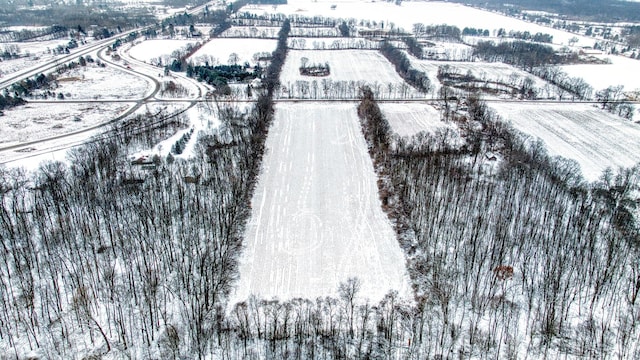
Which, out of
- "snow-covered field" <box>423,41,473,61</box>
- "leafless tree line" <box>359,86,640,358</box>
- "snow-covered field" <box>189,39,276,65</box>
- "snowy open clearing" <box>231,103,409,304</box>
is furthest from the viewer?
A: "snow-covered field" <box>423,41,473,61</box>

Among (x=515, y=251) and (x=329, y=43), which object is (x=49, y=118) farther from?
(x=329, y=43)

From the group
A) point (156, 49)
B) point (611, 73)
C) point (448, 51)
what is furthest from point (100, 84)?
point (611, 73)

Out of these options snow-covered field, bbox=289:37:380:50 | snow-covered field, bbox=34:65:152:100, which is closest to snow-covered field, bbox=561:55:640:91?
snow-covered field, bbox=289:37:380:50

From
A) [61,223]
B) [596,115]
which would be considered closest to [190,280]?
[61,223]

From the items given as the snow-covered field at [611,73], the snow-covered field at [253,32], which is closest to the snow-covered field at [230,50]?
the snow-covered field at [253,32]

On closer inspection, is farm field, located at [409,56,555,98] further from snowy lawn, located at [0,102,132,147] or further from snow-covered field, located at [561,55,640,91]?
snowy lawn, located at [0,102,132,147]

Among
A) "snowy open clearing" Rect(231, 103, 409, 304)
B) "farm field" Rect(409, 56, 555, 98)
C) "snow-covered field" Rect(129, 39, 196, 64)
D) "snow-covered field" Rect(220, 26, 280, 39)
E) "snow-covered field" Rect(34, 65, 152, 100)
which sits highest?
"snow-covered field" Rect(220, 26, 280, 39)

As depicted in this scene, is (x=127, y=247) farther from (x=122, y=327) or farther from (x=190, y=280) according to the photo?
(x=122, y=327)
